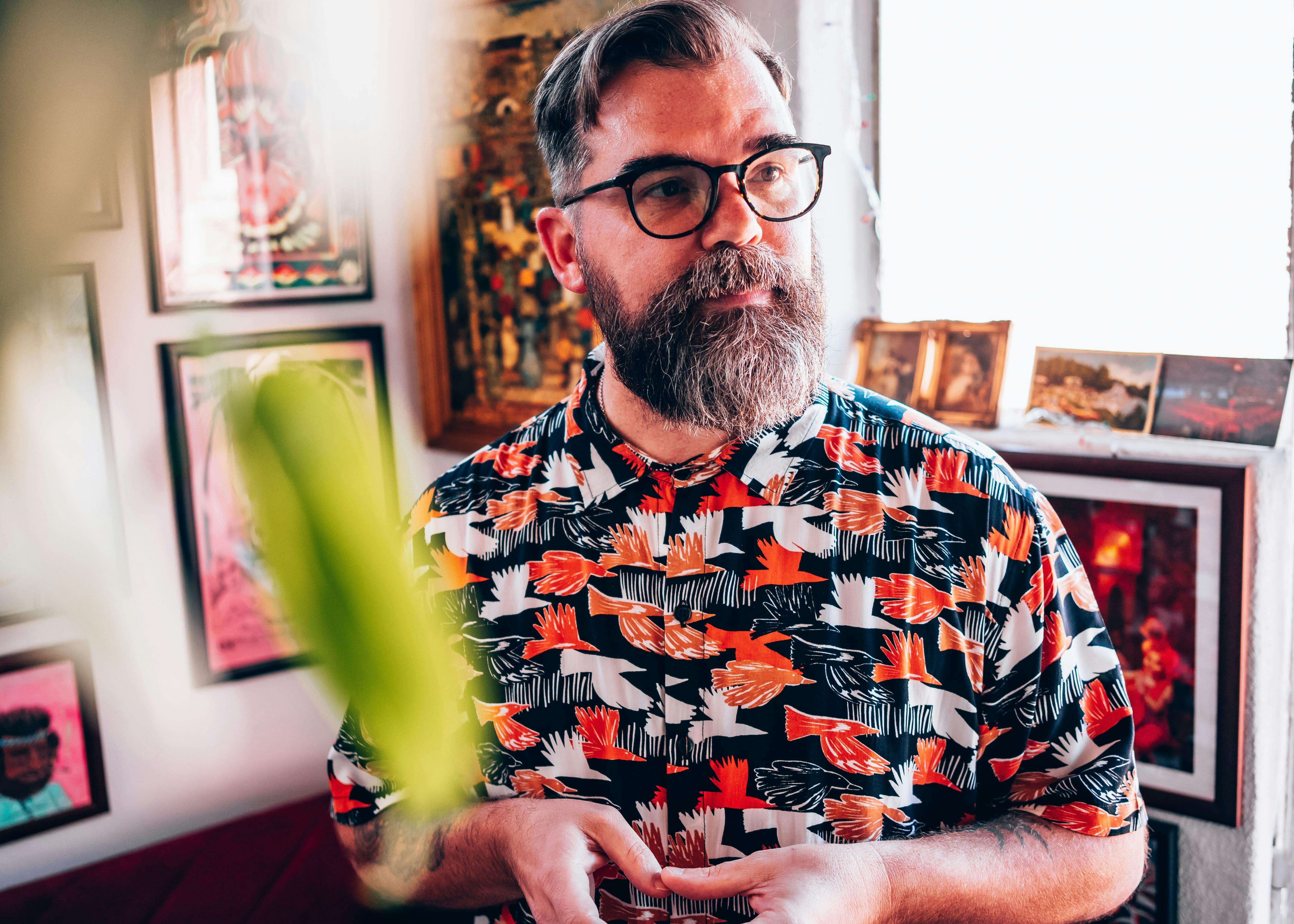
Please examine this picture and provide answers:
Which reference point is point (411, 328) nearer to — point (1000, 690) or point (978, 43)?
point (978, 43)

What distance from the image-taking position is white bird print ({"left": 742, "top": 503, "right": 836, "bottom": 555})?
760 millimetres

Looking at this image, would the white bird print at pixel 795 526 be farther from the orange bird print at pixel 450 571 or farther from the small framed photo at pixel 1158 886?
the small framed photo at pixel 1158 886

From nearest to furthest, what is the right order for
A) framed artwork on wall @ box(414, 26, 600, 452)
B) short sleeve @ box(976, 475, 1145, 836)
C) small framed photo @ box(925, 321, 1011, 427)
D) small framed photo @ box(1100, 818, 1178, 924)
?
short sleeve @ box(976, 475, 1145, 836), small framed photo @ box(1100, 818, 1178, 924), small framed photo @ box(925, 321, 1011, 427), framed artwork on wall @ box(414, 26, 600, 452)

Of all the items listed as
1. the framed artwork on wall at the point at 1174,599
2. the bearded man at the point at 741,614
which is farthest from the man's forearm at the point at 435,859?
the framed artwork on wall at the point at 1174,599

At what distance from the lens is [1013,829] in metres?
0.70

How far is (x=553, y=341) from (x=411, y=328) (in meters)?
0.32

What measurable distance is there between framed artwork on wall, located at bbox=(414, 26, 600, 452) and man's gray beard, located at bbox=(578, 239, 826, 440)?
2.13 feet

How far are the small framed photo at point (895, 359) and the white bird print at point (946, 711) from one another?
1.81 ft

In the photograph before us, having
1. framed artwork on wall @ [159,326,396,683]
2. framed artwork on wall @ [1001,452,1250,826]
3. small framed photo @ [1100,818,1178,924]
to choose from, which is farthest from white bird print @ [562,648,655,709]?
framed artwork on wall @ [159,326,396,683]

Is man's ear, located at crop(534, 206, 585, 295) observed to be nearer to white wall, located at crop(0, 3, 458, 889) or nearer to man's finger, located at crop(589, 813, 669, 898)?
man's finger, located at crop(589, 813, 669, 898)

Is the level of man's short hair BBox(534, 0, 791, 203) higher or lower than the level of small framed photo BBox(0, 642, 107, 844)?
higher

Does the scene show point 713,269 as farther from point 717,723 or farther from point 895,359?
point 895,359

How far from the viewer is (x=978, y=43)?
1.20 m

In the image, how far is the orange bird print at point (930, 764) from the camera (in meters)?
0.73
